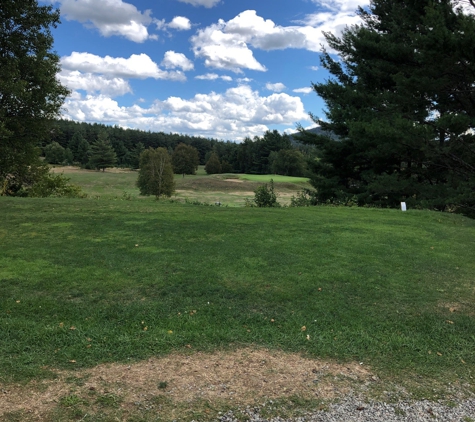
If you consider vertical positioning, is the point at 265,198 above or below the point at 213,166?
below

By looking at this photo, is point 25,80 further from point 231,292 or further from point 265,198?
point 231,292

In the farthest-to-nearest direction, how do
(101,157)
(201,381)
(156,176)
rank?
(101,157), (156,176), (201,381)

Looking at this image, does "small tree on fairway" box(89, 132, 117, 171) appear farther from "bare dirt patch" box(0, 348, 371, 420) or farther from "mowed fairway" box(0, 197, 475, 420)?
"bare dirt patch" box(0, 348, 371, 420)

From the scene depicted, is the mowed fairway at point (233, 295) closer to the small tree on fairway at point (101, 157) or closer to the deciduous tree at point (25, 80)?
the deciduous tree at point (25, 80)

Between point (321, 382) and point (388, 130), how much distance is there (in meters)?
12.9

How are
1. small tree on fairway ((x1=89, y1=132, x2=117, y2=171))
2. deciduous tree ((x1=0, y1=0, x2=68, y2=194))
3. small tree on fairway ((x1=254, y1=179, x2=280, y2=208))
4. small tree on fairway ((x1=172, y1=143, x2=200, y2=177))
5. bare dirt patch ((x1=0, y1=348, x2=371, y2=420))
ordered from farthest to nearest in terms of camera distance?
small tree on fairway ((x1=89, y1=132, x2=117, y2=171)) → small tree on fairway ((x1=172, y1=143, x2=200, y2=177)) → small tree on fairway ((x1=254, y1=179, x2=280, y2=208)) → deciduous tree ((x1=0, y1=0, x2=68, y2=194)) → bare dirt patch ((x1=0, y1=348, x2=371, y2=420))

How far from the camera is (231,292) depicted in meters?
4.94

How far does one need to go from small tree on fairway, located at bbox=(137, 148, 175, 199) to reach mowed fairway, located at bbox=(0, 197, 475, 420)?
108ft

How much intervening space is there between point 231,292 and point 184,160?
72.1m

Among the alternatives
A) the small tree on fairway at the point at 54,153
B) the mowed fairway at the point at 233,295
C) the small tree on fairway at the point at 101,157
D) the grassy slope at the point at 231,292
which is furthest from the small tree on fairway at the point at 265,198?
the small tree on fairway at the point at 54,153

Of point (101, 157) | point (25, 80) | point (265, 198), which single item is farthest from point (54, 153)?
point (265, 198)

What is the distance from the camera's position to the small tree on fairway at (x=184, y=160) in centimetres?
7500

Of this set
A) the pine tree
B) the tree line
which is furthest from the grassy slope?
the tree line

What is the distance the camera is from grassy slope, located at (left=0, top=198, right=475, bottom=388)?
3607 millimetres
